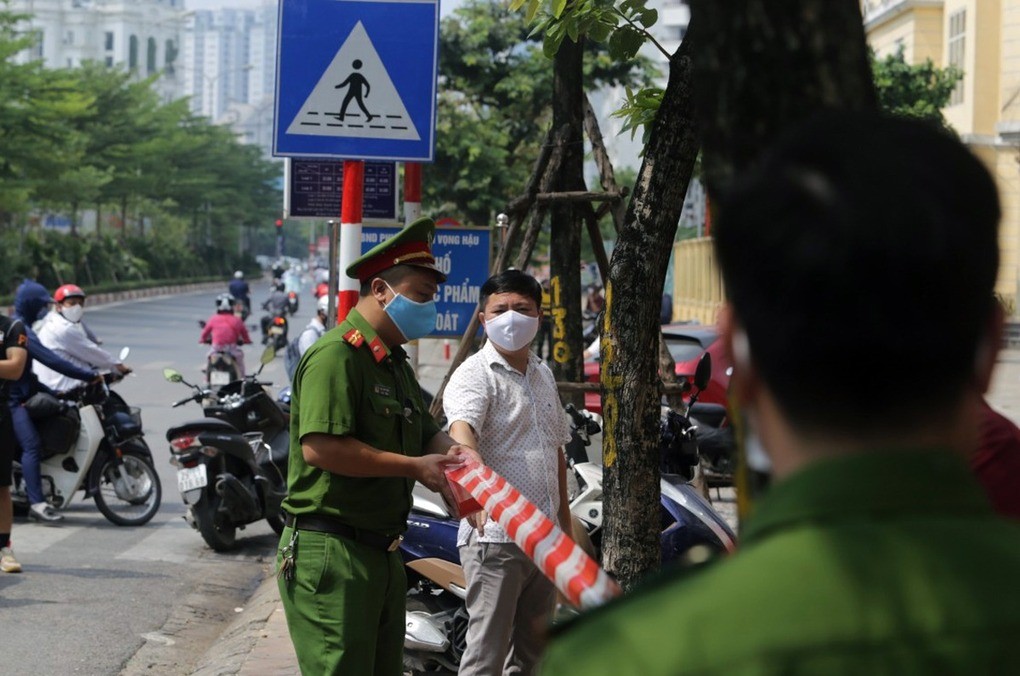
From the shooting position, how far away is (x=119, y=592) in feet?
27.9

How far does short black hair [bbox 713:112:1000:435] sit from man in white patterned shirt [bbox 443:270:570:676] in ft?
12.0

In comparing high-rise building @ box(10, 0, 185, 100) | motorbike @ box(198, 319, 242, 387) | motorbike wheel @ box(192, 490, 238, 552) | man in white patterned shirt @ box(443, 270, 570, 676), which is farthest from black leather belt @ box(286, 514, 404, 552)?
high-rise building @ box(10, 0, 185, 100)

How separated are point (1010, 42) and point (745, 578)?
1478 inches

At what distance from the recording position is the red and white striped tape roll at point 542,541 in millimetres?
2244

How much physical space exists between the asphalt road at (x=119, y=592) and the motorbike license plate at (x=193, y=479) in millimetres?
450

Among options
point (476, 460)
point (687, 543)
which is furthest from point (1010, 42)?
point (476, 460)

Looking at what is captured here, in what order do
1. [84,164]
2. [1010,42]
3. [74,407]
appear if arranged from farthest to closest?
[84,164]
[1010,42]
[74,407]

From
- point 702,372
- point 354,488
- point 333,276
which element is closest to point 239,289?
point 333,276

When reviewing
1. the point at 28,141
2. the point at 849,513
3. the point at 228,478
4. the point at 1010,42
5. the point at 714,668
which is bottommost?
the point at 228,478

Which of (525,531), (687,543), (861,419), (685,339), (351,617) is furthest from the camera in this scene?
(685,339)

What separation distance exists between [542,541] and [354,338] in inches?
55.7

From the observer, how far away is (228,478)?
32.1ft

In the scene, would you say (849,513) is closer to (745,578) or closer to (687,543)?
(745,578)

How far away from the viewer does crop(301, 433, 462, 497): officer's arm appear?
Answer: 3.93m
